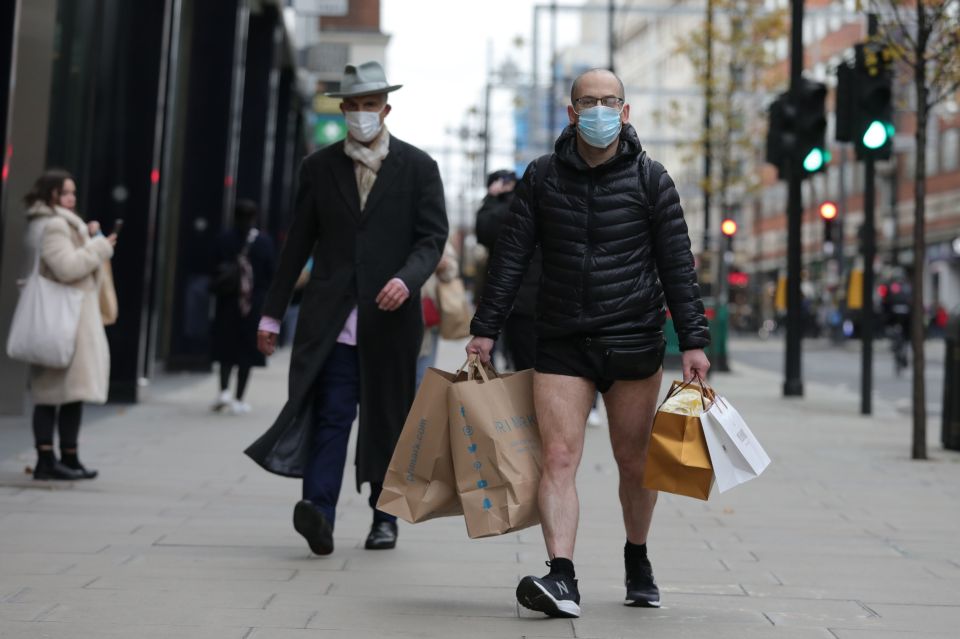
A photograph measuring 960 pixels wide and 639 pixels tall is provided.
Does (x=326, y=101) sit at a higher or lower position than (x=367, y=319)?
higher

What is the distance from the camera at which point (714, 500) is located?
9812 millimetres

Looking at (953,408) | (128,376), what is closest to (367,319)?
(953,408)

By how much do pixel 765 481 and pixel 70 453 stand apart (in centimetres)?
426

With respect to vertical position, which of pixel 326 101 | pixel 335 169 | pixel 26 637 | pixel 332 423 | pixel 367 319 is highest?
pixel 326 101

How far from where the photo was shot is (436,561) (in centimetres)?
718

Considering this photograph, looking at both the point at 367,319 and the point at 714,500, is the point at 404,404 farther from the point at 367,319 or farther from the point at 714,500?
the point at 714,500

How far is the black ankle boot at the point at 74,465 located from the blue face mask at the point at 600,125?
4678 mm

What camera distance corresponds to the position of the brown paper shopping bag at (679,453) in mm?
5645

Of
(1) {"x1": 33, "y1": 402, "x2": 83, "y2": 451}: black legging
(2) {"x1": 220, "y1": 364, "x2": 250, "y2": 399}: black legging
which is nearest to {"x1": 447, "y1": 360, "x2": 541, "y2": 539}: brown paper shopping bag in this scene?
(1) {"x1": 33, "y1": 402, "x2": 83, "y2": 451}: black legging

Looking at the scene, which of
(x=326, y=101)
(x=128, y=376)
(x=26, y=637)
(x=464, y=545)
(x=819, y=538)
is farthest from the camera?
(x=326, y=101)

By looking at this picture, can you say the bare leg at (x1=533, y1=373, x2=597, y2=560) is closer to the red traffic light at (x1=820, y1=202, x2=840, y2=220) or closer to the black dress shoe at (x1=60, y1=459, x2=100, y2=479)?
the black dress shoe at (x1=60, y1=459, x2=100, y2=479)

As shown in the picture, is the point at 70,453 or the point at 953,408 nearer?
the point at 70,453

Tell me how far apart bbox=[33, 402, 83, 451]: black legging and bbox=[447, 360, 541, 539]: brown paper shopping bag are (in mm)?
3937

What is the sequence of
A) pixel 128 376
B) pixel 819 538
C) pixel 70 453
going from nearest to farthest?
pixel 819 538
pixel 70 453
pixel 128 376
